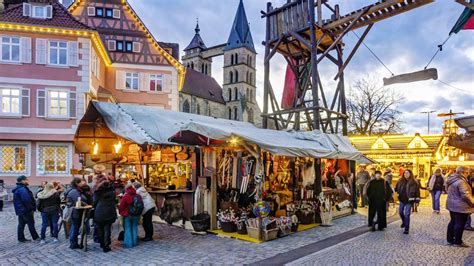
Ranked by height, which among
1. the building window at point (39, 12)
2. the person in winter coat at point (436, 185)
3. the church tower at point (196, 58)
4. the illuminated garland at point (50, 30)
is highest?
the church tower at point (196, 58)

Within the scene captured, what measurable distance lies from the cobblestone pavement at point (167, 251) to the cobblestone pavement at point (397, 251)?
2.98 ft

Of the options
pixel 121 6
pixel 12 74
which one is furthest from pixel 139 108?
pixel 121 6

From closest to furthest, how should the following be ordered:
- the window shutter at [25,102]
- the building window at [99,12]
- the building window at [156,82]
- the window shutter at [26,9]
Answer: the window shutter at [25,102], the window shutter at [26,9], the building window at [99,12], the building window at [156,82]

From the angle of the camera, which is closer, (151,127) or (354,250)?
(354,250)

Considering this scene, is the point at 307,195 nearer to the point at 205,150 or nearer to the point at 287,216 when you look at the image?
the point at 287,216

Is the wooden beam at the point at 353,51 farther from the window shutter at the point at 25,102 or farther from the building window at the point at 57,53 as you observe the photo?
the window shutter at the point at 25,102

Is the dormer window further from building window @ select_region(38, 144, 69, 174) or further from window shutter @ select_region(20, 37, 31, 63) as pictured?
building window @ select_region(38, 144, 69, 174)

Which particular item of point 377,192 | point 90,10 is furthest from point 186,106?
point 377,192

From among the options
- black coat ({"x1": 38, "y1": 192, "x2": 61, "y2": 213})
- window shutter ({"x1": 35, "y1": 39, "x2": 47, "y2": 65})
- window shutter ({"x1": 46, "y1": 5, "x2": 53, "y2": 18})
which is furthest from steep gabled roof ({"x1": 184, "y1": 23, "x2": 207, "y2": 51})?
black coat ({"x1": 38, "y1": 192, "x2": 61, "y2": 213})

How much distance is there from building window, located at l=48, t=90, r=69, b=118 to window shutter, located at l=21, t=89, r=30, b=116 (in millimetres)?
971

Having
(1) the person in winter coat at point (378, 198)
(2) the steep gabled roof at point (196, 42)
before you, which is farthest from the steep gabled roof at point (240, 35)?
(1) the person in winter coat at point (378, 198)

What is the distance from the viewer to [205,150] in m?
10.8

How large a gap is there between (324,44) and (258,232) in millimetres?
9942

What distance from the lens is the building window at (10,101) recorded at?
777 inches
